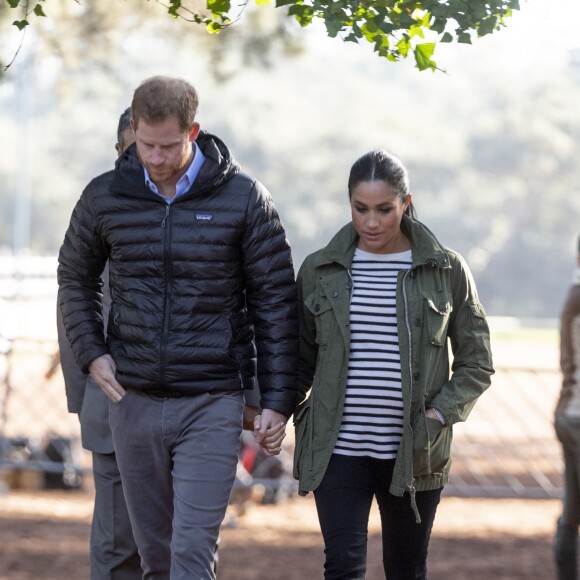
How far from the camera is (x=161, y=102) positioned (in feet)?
12.3

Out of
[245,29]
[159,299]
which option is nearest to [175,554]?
[159,299]

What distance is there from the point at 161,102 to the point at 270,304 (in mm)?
762

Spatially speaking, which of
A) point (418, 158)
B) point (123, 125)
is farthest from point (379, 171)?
point (418, 158)

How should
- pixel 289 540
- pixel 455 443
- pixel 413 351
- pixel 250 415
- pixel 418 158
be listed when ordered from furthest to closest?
pixel 418 158 → pixel 455 443 → pixel 289 540 → pixel 250 415 → pixel 413 351

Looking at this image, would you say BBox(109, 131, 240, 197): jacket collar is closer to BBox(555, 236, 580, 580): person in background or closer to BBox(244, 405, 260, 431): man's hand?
BBox(244, 405, 260, 431): man's hand

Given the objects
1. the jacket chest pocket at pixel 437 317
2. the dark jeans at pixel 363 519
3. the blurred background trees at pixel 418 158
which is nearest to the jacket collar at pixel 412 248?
the jacket chest pocket at pixel 437 317

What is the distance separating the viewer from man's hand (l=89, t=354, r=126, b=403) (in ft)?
13.2

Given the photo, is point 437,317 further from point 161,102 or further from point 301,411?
point 161,102

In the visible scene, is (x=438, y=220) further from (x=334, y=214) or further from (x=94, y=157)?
(x=94, y=157)

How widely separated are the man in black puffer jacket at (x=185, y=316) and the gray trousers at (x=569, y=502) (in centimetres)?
149

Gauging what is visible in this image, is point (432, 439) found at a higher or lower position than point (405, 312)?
lower

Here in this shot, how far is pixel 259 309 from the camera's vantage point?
3988mm

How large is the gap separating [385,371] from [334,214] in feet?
184

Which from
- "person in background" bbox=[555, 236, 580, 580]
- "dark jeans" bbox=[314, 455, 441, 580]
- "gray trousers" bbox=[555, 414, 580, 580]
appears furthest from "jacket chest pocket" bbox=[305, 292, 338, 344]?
"gray trousers" bbox=[555, 414, 580, 580]
